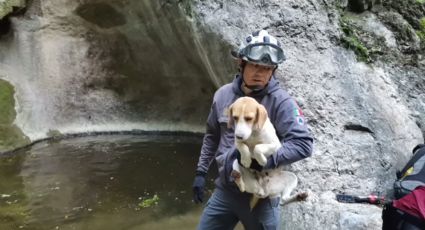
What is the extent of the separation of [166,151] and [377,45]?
383 centimetres

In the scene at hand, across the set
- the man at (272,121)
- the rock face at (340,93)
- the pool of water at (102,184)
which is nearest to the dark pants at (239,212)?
the man at (272,121)

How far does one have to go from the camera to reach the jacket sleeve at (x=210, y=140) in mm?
2551

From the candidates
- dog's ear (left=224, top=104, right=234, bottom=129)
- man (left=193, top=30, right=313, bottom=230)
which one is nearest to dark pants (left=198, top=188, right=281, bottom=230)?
man (left=193, top=30, right=313, bottom=230)

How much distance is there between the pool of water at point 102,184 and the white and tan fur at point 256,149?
2.76 meters

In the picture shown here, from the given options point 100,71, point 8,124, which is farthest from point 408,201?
point 100,71

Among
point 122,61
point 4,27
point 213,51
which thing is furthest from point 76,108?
point 213,51

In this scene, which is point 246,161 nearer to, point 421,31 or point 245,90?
point 245,90

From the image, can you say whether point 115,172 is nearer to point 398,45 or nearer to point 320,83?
point 320,83

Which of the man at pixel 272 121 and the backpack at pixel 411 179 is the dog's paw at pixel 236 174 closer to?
the man at pixel 272 121

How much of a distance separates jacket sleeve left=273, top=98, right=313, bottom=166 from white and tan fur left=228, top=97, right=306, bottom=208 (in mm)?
44

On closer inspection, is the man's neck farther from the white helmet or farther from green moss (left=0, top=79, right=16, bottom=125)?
green moss (left=0, top=79, right=16, bottom=125)

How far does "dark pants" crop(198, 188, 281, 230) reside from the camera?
240 cm

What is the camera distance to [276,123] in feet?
7.60

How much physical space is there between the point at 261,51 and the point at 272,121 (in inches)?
13.2
